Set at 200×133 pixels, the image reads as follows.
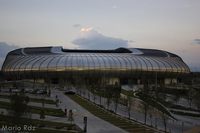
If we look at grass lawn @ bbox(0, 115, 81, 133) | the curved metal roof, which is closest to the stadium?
the curved metal roof

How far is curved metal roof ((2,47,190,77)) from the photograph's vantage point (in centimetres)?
12106

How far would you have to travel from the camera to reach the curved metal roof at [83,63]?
121062mm

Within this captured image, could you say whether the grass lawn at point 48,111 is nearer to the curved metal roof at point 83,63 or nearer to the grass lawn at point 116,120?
the grass lawn at point 116,120

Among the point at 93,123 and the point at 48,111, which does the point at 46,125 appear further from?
the point at 48,111

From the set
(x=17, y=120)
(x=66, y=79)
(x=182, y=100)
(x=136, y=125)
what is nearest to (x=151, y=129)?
(x=136, y=125)

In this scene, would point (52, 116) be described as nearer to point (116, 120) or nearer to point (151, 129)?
point (116, 120)

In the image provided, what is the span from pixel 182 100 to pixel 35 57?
219 feet

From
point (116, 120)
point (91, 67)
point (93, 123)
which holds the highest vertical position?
point (93, 123)

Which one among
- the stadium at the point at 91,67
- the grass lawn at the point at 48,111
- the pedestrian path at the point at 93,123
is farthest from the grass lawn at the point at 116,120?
the stadium at the point at 91,67

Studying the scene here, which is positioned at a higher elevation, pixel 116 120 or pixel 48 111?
pixel 48 111

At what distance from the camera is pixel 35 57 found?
127750 millimetres

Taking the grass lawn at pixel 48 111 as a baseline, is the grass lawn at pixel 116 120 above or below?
below

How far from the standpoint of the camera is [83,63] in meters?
123

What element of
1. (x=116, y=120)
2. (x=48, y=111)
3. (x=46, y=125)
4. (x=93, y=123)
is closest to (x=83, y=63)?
(x=48, y=111)
